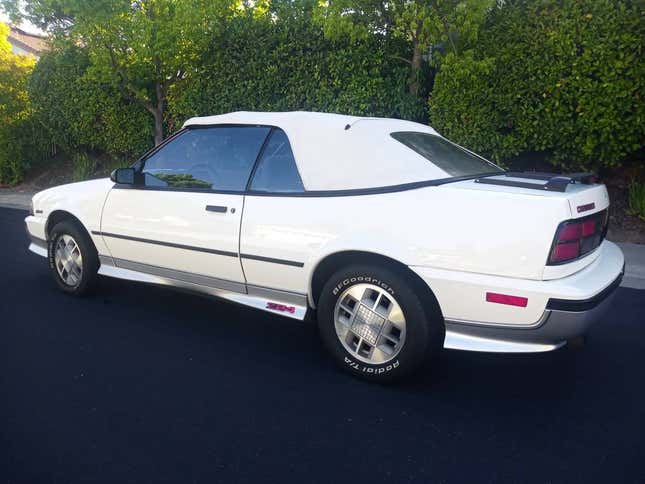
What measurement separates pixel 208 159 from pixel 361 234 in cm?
156

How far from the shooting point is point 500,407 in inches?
124

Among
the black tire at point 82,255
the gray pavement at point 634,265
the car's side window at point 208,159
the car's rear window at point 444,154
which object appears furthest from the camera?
the gray pavement at point 634,265

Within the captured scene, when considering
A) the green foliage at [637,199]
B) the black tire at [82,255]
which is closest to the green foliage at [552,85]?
the green foliage at [637,199]

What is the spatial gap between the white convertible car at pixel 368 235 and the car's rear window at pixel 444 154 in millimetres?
16

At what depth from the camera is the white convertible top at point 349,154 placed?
3469 millimetres

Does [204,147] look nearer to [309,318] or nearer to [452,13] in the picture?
[309,318]

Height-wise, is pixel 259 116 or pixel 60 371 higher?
pixel 259 116

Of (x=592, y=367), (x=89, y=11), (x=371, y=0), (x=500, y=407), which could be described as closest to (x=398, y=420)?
(x=500, y=407)

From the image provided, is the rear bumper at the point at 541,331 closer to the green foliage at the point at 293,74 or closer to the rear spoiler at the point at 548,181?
the rear spoiler at the point at 548,181

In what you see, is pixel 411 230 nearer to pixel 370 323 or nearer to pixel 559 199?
pixel 370 323

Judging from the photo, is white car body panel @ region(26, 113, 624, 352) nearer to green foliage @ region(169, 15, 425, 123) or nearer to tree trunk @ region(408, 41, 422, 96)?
tree trunk @ region(408, 41, 422, 96)

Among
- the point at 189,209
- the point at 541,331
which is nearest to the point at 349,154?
the point at 189,209

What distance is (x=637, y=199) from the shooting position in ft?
25.4

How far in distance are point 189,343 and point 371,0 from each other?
20.0 ft
